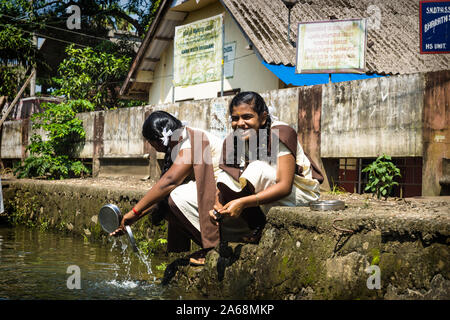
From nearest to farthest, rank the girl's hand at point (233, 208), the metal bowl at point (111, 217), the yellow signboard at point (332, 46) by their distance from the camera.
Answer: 1. the girl's hand at point (233, 208)
2. the metal bowl at point (111, 217)
3. the yellow signboard at point (332, 46)

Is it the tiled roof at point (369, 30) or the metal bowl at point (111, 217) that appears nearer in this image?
the metal bowl at point (111, 217)

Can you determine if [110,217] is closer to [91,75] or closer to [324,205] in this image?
[324,205]

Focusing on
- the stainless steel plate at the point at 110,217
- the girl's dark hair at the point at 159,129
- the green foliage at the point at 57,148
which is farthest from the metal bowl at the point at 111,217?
the green foliage at the point at 57,148

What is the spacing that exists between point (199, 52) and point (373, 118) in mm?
6251

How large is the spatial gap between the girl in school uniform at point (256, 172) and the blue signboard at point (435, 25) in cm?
556

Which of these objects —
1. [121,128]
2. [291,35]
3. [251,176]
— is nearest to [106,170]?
[121,128]

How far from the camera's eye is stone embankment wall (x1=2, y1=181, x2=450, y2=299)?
2441 mm

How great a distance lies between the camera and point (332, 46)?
25.3 ft

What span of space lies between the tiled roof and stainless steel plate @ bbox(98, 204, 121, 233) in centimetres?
645

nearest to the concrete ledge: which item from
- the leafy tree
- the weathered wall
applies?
the weathered wall

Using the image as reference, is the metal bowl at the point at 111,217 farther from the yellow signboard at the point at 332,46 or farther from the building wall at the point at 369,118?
the yellow signboard at the point at 332,46

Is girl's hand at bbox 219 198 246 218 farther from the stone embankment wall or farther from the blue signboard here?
the blue signboard

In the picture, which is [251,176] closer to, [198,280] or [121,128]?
[198,280]

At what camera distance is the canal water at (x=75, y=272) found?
146 inches
